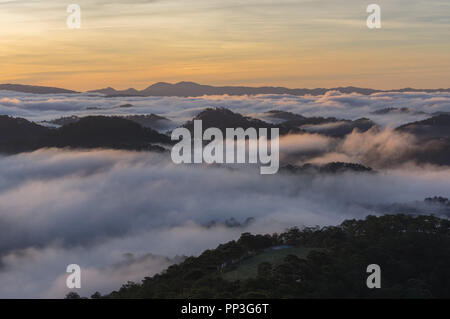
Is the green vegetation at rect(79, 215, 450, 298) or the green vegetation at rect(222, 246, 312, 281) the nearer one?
the green vegetation at rect(79, 215, 450, 298)

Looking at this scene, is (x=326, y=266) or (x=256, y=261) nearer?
(x=326, y=266)

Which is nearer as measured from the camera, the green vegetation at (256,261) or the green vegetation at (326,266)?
the green vegetation at (326,266)

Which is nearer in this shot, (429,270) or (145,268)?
(429,270)

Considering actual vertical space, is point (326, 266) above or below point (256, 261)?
below

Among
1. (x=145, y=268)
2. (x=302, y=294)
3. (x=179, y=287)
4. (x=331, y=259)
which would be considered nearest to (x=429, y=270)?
(x=331, y=259)
